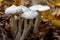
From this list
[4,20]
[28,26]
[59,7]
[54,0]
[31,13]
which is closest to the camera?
[31,13]

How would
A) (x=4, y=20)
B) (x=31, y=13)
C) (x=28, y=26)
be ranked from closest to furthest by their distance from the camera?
(x=31, y=13) < (x=28, y=26) < (x=4, y=20)

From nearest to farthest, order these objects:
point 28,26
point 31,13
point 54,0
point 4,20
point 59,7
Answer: point 31,13 → point 28,26 → point 4,20 → point 59,7 → point 54,0

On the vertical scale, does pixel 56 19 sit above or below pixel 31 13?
below

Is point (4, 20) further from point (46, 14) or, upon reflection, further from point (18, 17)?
point (46, 14)

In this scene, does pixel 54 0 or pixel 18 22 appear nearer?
pixel 18 22

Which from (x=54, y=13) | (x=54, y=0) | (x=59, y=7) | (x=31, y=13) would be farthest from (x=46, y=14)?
(x=31, y=13)

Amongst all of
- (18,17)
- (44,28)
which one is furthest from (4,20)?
(44,28)

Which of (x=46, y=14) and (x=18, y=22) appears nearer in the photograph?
(x=18, y=22)

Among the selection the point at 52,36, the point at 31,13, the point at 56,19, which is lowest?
the point at 52,36

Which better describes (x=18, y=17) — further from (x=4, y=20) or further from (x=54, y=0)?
(x=54, y=0)
